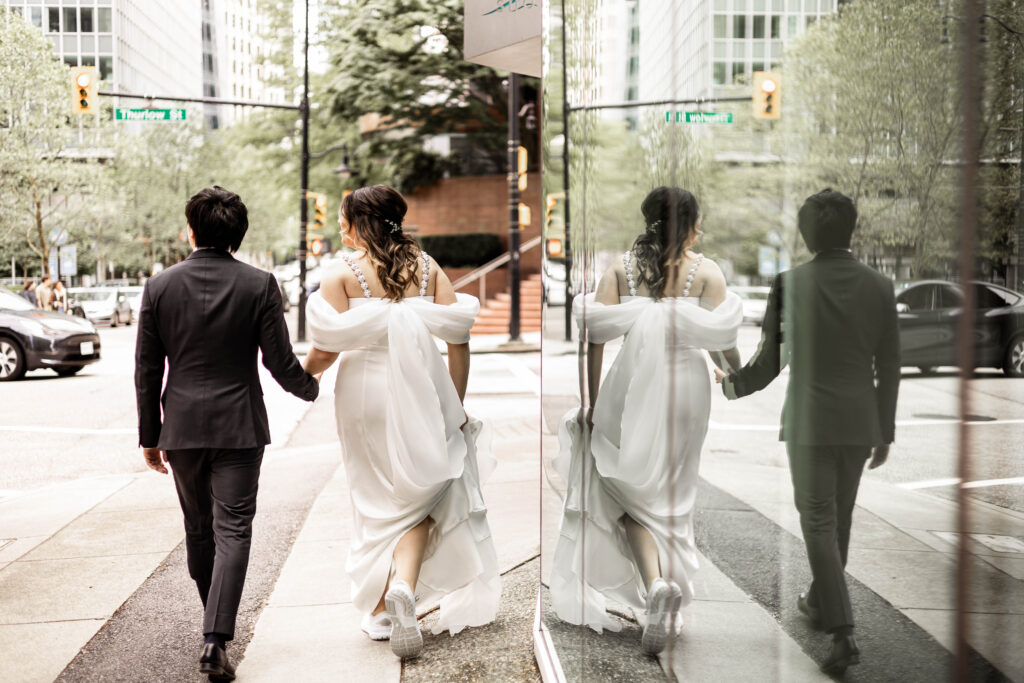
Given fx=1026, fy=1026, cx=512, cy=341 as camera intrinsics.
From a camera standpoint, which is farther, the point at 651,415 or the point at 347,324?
the point at 347,324

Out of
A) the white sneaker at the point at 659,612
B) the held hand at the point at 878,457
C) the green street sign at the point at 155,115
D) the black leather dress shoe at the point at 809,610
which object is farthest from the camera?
the green street sign at the point at 155,115

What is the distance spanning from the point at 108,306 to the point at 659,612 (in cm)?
3111

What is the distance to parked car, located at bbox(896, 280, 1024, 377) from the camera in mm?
1011

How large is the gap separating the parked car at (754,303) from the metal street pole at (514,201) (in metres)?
21.4

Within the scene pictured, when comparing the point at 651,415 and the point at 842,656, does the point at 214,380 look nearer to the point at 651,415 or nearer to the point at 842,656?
the point at 651,415

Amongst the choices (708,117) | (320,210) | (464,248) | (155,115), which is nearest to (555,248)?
(708,117)

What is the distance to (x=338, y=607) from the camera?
4418mm

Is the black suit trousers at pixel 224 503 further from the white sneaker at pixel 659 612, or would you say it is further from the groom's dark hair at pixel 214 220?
the white sneaker at pixel 659 612

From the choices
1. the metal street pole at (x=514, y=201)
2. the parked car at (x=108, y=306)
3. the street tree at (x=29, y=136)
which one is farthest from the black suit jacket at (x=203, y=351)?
the parked car at (x=108, y=306)

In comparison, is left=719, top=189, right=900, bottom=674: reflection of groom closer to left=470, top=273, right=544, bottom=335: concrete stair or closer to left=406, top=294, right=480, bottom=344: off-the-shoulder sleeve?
left=406, top=294, right=480, bottom=344: off-the-shoulder sleeve

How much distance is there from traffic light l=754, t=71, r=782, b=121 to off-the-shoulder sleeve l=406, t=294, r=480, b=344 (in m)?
2.40

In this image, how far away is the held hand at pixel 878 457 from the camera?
114 cm

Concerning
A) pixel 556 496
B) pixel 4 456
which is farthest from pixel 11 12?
pixel 556 496

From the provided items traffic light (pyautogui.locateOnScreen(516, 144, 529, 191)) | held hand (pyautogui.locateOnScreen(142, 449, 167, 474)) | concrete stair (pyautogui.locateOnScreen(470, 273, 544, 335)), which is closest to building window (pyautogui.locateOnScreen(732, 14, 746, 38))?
held hand (pyautogui.locateOnScreen(142, 449, 167, 474))
